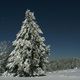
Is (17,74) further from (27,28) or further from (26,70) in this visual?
(27,28)

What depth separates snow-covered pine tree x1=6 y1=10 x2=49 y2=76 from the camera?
132 feet

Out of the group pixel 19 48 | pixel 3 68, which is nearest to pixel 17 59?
pixel 19 48

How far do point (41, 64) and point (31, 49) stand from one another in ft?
11.3

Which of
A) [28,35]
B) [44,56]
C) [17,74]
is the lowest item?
[17,74]

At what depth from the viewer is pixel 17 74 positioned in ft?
136

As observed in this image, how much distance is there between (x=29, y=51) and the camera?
40438 mm

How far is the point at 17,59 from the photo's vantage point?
40.6 metres

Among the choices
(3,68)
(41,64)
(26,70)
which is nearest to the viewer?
(26,70)

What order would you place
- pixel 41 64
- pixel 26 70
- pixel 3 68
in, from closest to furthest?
1. pixel 26 70
2. pixel 41 64
3. pixel 3 68

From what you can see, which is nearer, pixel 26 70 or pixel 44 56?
pixel 26 70

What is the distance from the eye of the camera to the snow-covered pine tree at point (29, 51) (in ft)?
132

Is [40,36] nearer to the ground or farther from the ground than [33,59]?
farther from the ground

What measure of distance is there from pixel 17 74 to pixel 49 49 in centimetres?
670

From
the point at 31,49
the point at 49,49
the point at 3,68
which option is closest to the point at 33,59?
the point at 31,49
